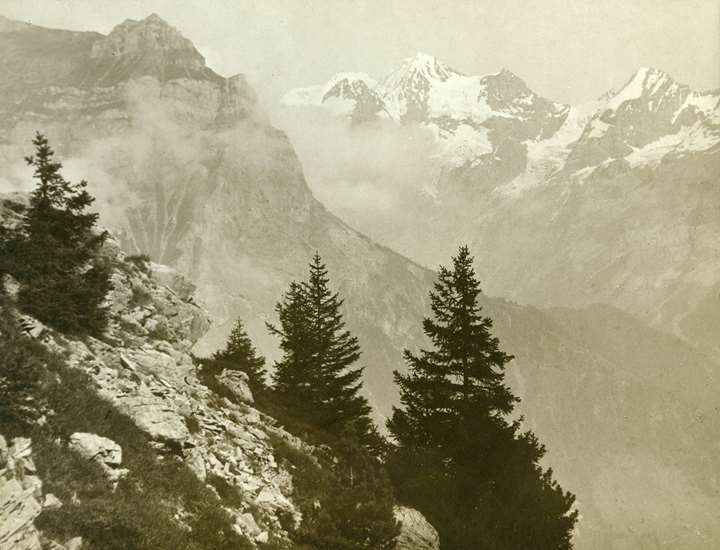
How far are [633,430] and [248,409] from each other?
204 m

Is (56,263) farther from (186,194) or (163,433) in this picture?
(186,194)

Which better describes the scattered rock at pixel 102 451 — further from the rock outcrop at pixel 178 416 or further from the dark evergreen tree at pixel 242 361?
the dark evergreen tree at pixel 242 361

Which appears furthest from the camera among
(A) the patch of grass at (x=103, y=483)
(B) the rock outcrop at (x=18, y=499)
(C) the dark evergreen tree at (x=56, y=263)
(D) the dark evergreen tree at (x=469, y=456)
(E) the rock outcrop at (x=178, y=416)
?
(D) the dark evergreen tree at (x=469, y=456)

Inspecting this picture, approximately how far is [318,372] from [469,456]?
37.5ft

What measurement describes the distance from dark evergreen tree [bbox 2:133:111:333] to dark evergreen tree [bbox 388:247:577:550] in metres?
11.7

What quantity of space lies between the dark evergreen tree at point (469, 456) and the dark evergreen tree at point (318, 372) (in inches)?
137

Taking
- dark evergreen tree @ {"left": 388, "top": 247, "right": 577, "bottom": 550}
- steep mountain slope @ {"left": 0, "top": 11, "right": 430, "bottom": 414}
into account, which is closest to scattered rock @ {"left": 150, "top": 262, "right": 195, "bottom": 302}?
dark evergreen tree @ {"left": 388, "top": 247, "right": 577, "bottom": 550}

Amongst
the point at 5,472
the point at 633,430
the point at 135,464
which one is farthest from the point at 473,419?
the point at 633,430

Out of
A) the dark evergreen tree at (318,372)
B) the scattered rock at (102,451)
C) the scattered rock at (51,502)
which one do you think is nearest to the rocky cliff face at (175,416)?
the scattered rock at (102,451)

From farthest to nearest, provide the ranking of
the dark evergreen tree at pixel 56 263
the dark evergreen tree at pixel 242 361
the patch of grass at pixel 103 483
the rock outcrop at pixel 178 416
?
the dark evergreen tree at pixel 242 361, the dark evergreen tree at pixel 56 263, the rock outcrop at pixel 178 416, the patch of grass at pixel 103 483

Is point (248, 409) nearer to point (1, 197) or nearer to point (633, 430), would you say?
point (1, 197)

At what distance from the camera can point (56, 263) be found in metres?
19.6

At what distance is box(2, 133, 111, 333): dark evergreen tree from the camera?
58.0 feet

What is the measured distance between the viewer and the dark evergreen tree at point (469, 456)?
58.6ft
